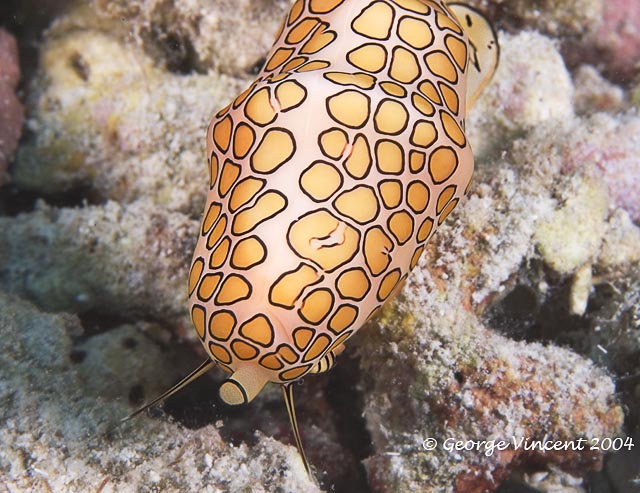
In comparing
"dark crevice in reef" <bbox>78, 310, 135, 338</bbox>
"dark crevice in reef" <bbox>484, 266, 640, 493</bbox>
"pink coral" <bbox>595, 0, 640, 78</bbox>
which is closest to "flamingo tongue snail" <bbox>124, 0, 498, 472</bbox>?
"dark crevice in reef" <bbox>484, 266, 640, 493</bbox>

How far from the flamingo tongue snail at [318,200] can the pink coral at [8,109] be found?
2936 millimetres

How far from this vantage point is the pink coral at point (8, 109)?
472cm

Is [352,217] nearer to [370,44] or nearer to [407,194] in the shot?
[407,194]

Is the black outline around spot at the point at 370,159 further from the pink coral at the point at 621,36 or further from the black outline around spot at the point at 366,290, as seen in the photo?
the pink coral at the point at 621,36

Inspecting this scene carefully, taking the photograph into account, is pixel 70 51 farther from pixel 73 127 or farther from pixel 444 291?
pixel 444 291

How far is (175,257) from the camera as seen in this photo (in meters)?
3.86

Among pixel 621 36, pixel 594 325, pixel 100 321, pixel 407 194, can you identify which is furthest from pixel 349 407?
pixel 621 36

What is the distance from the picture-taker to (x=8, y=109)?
4.74 m

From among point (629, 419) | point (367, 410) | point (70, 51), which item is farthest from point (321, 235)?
point (70, 51)

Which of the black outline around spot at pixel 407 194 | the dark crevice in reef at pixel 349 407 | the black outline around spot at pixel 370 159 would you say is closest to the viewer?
the black outline around spot at pixel 370 159

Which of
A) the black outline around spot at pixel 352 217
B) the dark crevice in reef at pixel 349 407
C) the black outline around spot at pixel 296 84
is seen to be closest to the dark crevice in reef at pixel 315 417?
the dark crevice in reef at pixel 349 407

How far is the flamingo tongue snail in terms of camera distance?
7.54ft

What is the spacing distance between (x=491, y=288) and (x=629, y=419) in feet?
3.76

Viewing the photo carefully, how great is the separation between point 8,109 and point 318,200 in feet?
12.2
